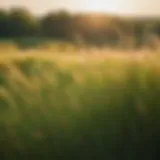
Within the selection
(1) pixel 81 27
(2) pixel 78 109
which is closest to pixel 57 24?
(1) pixel 81 27

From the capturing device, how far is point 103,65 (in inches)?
40.3

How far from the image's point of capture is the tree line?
1.03 meters

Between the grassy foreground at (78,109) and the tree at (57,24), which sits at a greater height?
the tree at (57,24)

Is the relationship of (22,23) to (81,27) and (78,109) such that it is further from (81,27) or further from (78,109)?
(78,109)

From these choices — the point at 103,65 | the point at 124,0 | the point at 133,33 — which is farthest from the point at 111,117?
the point at 124,0

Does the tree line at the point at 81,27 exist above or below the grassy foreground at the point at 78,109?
above

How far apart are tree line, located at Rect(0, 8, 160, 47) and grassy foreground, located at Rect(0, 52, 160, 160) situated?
72mm

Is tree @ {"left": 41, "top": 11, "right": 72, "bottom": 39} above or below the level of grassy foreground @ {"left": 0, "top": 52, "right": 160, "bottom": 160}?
above

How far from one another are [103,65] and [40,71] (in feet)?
0.64

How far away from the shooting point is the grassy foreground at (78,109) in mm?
989

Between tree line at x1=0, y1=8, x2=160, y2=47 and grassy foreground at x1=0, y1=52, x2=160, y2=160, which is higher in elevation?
tree line at x1=0, y1=8, x2=160, y2=47

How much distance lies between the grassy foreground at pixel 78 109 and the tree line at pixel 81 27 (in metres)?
0.07

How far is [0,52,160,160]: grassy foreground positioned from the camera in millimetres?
989

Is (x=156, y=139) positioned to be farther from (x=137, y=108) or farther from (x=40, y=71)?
(x=40, y=71)
